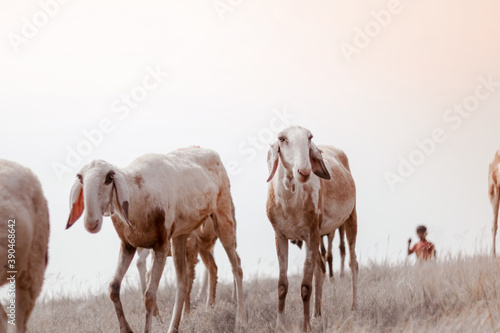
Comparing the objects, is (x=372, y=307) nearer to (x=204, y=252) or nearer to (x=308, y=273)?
(x=308, y=273)

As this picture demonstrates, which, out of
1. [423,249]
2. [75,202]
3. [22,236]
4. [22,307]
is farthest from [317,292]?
[423,249]

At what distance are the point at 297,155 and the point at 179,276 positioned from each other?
254 cm

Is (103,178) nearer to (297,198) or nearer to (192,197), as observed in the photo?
(192,197)

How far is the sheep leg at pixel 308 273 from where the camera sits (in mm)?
7770

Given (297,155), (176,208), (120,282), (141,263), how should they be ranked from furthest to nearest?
(141,263) → (176,208) → (120,282) → (297,155)

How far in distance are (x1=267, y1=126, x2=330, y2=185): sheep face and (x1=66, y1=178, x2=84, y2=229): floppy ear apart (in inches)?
81.9

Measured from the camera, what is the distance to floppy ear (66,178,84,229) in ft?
23.1

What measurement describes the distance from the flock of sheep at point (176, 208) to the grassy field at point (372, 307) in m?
0.38

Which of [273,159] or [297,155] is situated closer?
[297,155]

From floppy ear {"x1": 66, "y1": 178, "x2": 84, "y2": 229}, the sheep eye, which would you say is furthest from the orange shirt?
floppy ear {"x1": 66, "y1": 178, "x2": 84, "y2": 229}

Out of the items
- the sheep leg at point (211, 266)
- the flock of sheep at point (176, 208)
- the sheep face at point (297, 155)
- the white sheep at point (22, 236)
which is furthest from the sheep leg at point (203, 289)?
the white sheep at point (22, 236)

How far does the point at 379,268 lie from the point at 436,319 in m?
5.06

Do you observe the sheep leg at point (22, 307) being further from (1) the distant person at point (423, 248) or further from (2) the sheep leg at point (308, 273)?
(1) the distant person at point (423, 248)

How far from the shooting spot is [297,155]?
7.40m
